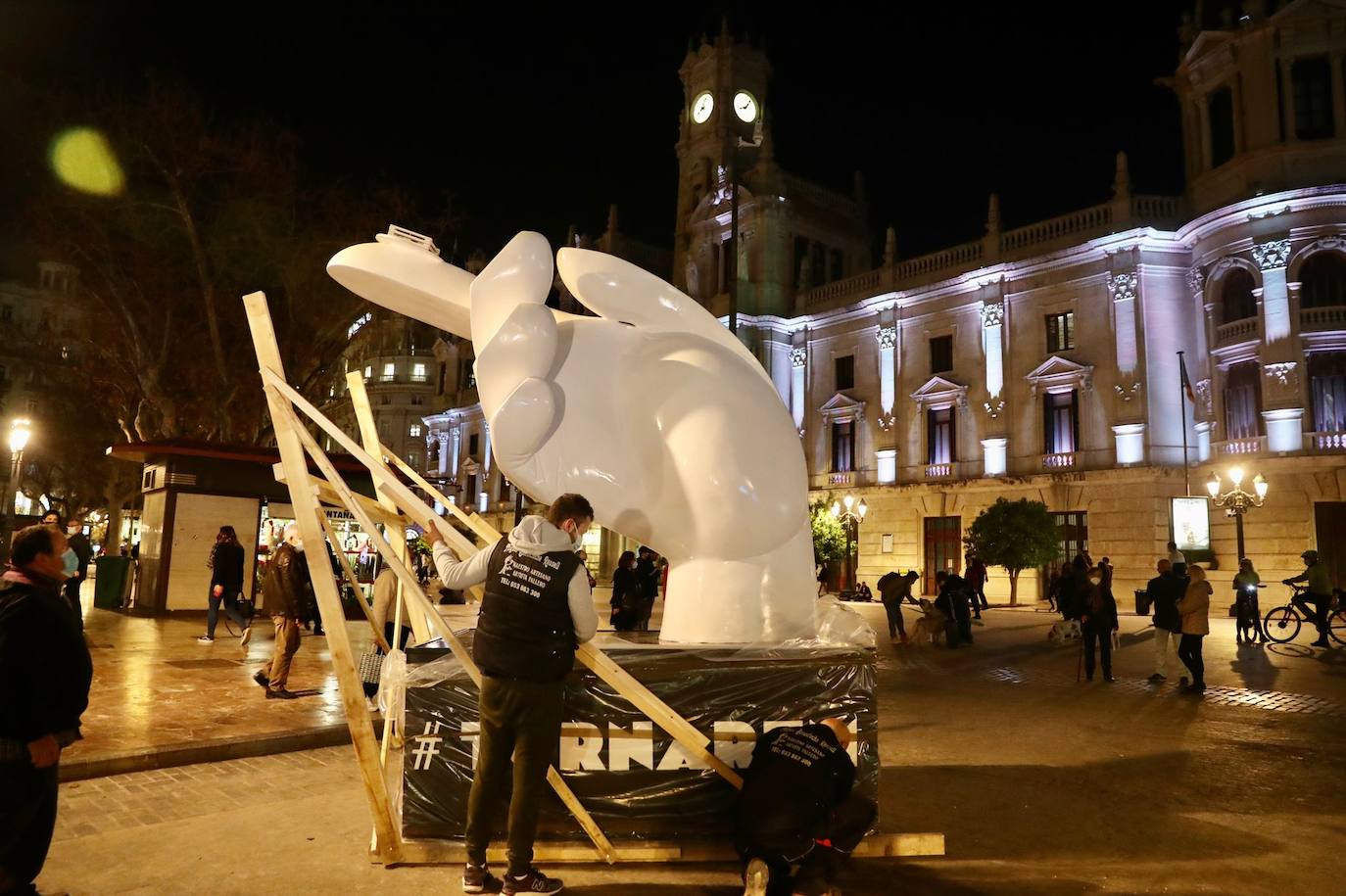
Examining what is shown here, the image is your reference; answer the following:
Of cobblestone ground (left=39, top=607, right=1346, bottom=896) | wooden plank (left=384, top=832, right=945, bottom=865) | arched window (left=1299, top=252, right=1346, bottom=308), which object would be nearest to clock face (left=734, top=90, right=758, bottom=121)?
arched window (left=1299, top=252, right=1346, bottom=308)

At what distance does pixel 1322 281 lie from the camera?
2247 cm

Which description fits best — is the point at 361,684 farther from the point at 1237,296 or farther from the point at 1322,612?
the point at 1237,296

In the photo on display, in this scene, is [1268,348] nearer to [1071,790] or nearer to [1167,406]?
[1167,406]

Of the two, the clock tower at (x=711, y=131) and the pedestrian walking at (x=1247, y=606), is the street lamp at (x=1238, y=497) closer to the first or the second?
the pedestrian walking at (x=1247, y=606)

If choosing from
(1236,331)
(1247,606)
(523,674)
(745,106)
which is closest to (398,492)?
(523,674)

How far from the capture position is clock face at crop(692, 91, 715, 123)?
39031 mm

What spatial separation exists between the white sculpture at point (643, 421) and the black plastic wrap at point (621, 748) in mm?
695

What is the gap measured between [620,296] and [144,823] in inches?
161

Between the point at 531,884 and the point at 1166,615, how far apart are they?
9.85m

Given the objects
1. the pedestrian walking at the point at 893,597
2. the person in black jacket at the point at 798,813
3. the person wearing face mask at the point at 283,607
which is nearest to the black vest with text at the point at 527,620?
the person in black jacket at the point at 798,813

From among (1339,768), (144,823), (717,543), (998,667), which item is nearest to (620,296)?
(717,543)

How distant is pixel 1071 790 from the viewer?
5766 mm

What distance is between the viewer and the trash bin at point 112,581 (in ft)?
59.4

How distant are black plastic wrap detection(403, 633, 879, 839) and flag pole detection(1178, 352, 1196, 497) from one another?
23.6 m
